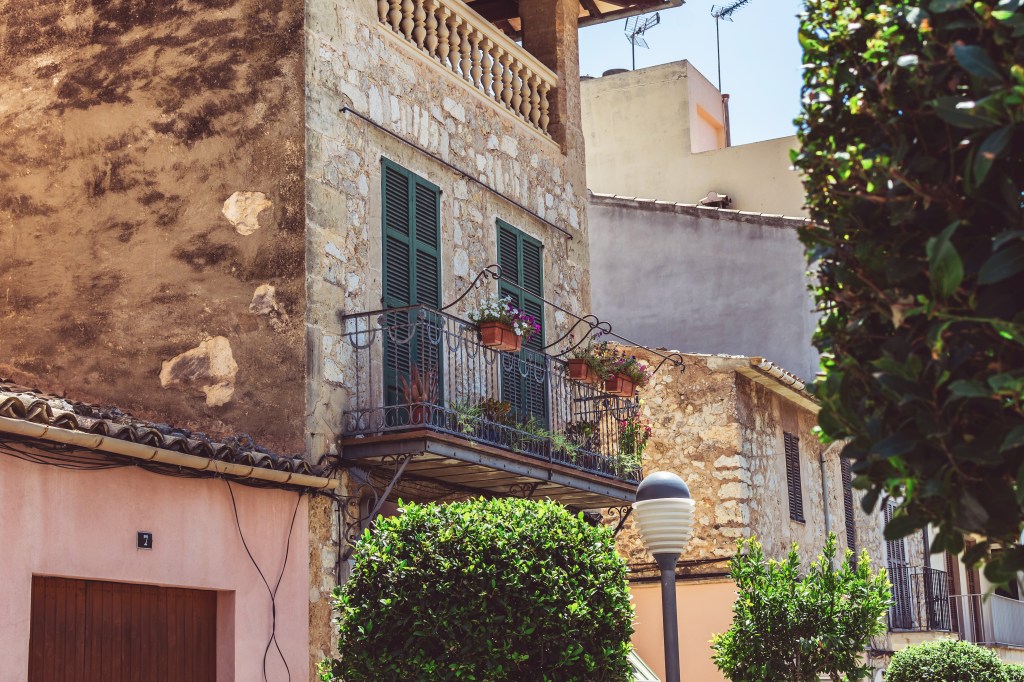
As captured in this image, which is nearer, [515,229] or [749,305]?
[515,229]

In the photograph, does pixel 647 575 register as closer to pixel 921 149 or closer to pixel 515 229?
pixel 515 229

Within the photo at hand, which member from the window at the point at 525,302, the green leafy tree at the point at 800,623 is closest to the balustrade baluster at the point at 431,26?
the window at the point at 525,302

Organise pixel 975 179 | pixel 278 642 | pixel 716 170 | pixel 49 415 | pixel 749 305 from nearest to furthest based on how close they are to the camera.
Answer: pixel 975 179
pixel 49 415
pixel 278 642
pixel 749 305
pixel 716 170

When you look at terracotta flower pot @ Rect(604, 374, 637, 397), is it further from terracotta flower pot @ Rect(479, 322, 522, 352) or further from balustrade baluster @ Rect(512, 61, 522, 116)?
balustrade baluster @ Rect(512, 61, 522, 116)

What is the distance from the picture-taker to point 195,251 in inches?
451

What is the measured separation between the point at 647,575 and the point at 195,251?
9173mm

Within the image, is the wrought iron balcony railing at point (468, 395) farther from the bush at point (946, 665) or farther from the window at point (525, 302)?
the bush at point (946, 665)

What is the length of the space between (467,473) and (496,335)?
1.19 metres

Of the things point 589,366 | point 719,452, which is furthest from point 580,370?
point 719,452

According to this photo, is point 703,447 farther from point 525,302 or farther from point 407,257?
point 407,257

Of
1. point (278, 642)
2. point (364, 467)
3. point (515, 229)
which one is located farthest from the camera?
point (515, 229)

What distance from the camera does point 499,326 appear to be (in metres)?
12.0

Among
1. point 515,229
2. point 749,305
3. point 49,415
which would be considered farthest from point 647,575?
point 49,415

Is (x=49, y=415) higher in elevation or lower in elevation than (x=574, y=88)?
lower
